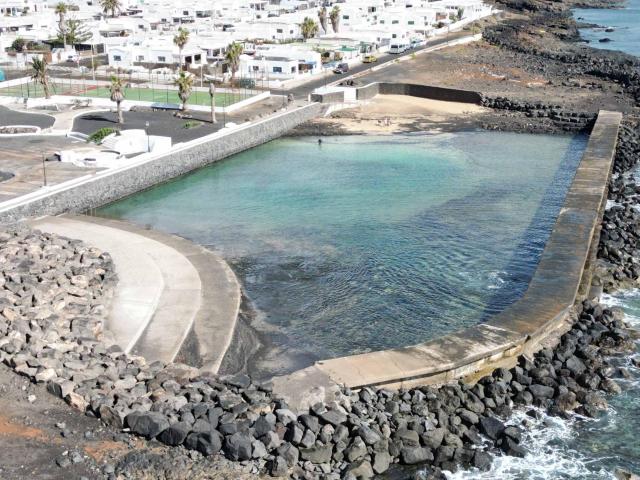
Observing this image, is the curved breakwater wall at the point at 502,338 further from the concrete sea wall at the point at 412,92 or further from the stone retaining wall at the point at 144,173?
the concrete sea wall at the point at 412,92

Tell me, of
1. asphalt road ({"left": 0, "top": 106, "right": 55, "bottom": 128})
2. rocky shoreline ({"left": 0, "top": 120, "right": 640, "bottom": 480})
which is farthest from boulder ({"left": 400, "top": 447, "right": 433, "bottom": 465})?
asphalt road ({"left": 0, "top": 106, "right": 55, "bottom": 128})

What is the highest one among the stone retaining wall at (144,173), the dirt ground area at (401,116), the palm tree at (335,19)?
the palm tree at (335,19)

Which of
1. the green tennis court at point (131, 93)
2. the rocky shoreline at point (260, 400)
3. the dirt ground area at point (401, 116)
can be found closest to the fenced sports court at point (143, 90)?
the green tennis court at point (131, 93)

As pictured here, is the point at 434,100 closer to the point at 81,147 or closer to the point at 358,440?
the point at 81,147

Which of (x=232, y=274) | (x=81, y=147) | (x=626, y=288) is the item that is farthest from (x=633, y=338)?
(x=81, y=147)

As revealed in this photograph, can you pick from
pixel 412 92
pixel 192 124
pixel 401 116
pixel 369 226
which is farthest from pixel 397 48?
pixel 369 226
